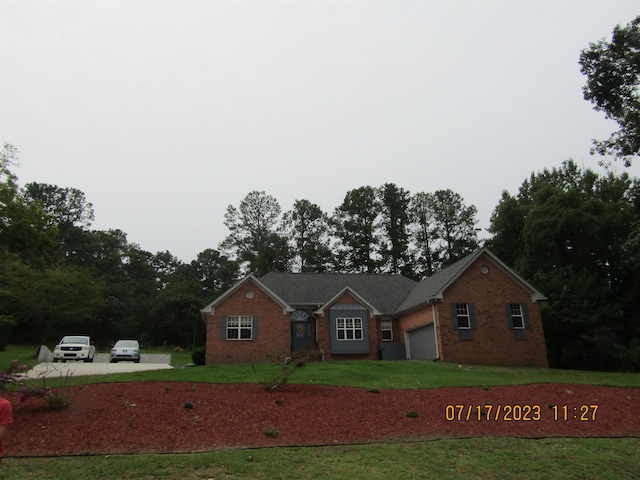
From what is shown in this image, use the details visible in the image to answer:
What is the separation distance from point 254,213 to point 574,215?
3563 centimetres

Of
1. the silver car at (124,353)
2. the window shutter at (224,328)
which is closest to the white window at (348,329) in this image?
the window shutter at (224,328)

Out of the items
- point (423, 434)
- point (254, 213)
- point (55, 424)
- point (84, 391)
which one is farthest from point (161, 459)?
point (254, 213)

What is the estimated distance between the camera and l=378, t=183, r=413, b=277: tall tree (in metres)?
58.5

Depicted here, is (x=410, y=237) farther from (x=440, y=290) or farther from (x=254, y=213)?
(x=440, y=290)

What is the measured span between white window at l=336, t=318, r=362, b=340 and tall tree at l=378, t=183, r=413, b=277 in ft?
91.2

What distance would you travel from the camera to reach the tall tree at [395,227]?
192 feet

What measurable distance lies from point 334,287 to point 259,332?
28.0 feet

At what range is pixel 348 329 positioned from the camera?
30531 mm

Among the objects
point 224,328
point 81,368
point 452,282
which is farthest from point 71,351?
point 452,282

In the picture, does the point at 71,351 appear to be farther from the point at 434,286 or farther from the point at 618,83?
the point at 618,83

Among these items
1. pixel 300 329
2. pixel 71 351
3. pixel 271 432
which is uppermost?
pixel 300 329

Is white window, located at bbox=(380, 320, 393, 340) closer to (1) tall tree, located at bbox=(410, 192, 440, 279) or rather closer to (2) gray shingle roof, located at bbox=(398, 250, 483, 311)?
(2) gray shingle roof, located at bbox=(398, 250, 483, 311)

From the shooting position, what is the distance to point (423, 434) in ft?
36.6

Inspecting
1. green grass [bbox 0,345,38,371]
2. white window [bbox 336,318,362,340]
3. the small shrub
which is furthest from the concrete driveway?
white window [bbox 336,318,362,340]
